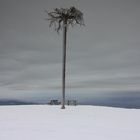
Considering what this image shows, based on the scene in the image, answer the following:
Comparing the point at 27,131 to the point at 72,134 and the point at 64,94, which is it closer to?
the point at 72,134

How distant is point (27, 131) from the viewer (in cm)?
1705

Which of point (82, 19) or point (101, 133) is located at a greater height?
point (82, 19)

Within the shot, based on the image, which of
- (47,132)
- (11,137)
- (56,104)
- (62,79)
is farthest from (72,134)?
(56,104)

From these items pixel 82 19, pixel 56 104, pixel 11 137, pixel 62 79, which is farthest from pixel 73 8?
pixel 11 137

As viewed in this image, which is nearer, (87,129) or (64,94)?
(87,129)

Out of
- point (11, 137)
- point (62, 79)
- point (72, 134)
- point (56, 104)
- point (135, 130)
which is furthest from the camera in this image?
point (56, 104)

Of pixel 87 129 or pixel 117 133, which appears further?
pixel 87 129

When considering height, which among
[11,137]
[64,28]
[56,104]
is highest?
[64,28]

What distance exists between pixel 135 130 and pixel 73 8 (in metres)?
19.9

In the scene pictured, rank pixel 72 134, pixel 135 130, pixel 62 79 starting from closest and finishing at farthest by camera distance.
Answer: pixel 72 134
pixel 135 130
pixel 62 79

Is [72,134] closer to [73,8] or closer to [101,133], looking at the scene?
[101,133]

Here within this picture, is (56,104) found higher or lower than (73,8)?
lower

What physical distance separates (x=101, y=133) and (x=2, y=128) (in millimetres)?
4773

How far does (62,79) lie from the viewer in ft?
117
